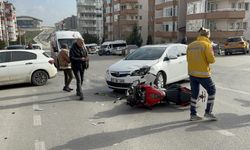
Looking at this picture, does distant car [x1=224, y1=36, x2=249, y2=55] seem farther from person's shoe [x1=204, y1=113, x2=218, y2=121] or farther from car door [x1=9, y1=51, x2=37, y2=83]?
person's shoe [x1=204, y1=113, x2=218, y2=121]

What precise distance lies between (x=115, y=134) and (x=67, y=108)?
252 centimetres

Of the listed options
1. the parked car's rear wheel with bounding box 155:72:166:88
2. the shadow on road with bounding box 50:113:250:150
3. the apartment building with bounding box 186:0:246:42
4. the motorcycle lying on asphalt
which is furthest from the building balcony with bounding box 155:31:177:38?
the shadow on road with bounding box 50:113:250:150

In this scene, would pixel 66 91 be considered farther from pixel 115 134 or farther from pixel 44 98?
pixel 115 134

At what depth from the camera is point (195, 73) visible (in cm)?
627

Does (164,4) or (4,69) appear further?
(164,4)

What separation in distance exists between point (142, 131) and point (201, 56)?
197cm

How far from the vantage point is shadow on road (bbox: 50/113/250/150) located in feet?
16.8

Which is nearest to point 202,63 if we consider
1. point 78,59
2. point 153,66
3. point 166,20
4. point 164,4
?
point 153,66

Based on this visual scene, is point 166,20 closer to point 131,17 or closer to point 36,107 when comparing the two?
point 131,17

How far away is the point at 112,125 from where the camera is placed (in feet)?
20.4

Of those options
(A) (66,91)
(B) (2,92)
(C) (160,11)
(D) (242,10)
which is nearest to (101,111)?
(A) (66,91)

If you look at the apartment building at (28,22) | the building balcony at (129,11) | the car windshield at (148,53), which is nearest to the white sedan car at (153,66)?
the car windshield at (148,53)

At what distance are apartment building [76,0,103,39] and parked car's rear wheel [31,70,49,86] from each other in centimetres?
10867

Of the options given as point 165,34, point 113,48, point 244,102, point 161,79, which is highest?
point 165,34
